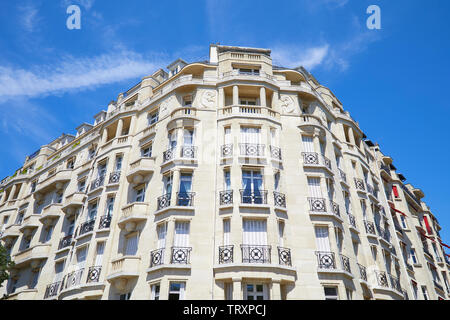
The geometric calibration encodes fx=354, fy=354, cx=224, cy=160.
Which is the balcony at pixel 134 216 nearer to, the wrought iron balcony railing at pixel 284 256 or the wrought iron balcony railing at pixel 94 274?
the wrought iron balcony railing at pixel 94 274

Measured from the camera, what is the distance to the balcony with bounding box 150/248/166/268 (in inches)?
686

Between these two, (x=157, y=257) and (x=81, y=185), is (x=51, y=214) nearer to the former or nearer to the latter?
(x=81, y=185)

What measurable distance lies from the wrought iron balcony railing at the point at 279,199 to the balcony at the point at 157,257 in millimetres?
6330

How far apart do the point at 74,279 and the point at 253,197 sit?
11.5 metres

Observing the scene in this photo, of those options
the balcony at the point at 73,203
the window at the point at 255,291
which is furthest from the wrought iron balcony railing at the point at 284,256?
the balcony at the point at 73,203

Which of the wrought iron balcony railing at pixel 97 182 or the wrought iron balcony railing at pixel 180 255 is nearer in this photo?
the wrought iron balcony railing at pixel 180 255

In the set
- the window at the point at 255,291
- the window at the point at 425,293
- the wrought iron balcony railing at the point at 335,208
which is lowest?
the window at the point at 255,291

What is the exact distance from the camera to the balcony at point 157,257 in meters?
17.4

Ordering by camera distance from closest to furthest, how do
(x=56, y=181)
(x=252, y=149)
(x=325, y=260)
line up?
(x=325, y=260) < (x=252, y=149) < (x=56, y=181)

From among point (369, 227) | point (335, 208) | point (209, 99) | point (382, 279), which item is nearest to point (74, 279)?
point (209, 99)

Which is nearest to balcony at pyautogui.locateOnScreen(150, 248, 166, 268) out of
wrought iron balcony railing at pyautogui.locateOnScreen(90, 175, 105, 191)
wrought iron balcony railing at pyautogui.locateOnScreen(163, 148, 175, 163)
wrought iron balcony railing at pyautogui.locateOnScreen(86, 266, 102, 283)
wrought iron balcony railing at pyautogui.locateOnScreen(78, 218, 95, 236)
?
wrought iron balcony railing at pyautogui.locateOnScreen(86, 266, 102, 283)

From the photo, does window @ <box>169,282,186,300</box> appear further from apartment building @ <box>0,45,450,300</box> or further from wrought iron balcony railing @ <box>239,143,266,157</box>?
wrought iron balcony railing @ <box>239,143,266,157</box>

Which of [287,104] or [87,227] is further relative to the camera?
[287,104]

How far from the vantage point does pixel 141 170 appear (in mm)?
21469
